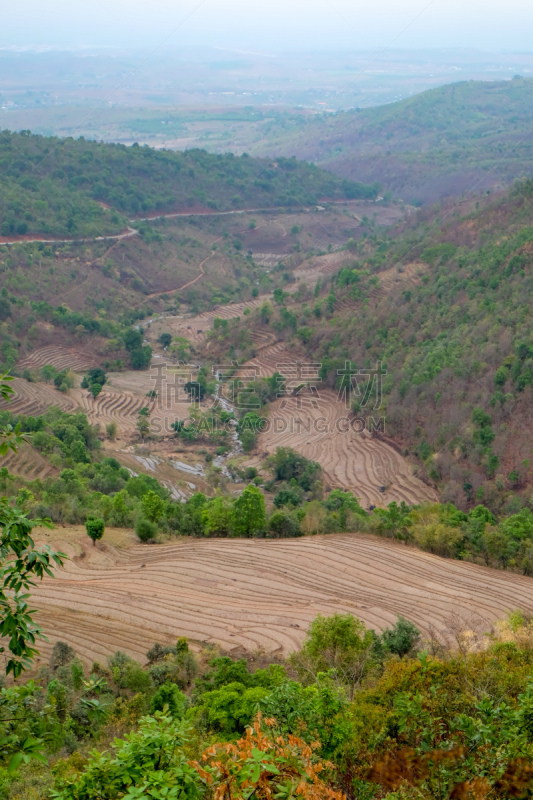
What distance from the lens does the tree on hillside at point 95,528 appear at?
72.4ft

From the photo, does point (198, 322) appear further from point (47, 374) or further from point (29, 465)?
point (29, 465)

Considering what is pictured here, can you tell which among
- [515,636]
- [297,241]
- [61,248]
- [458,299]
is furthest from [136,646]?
[297,241]

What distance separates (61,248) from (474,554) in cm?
4773

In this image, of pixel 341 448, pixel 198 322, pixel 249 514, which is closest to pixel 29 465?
pixel 249 514

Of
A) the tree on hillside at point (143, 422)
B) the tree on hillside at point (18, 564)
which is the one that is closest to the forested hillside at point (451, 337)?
the tree on hillside at point (143, 422)

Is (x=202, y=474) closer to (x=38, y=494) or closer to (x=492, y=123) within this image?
(x=38, y=494)

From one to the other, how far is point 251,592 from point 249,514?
392cm

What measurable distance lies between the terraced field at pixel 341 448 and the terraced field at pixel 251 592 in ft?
32.1

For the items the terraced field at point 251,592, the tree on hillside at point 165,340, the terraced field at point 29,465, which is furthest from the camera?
the tree on hillside at point 165,340

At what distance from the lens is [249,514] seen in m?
24.2

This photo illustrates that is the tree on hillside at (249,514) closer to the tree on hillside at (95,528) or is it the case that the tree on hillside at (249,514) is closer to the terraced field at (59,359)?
the tree on hillside at (95,528)

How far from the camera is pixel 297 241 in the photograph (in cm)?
7994

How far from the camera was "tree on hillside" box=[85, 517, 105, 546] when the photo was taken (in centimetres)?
2206

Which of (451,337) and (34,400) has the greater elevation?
(451,337)
